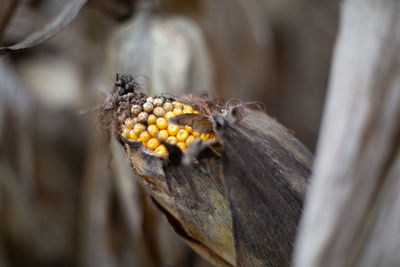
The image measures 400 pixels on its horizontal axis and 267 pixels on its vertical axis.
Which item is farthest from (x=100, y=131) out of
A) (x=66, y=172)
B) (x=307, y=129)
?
(x=307, y=129)

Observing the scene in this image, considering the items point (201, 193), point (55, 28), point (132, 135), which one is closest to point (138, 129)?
point (132, 135)

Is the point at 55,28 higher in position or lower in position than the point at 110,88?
higher

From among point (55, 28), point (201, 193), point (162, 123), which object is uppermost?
point (55, 28)

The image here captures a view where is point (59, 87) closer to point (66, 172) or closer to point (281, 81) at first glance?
point (66, 172)

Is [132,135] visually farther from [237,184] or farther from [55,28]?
[55,28]

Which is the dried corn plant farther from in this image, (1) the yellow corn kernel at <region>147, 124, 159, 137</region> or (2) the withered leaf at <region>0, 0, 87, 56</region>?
(2) the withered leaf at <region>0, 0, 87, 56</region>
